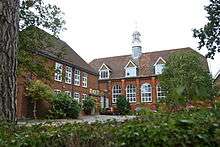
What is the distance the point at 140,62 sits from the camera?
58.4m

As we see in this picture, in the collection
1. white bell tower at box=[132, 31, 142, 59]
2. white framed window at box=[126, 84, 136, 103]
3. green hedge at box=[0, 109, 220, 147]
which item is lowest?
green hedge at box=[0, 109, 220, 147]

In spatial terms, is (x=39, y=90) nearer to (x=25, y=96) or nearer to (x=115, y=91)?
(x=25, y=96)

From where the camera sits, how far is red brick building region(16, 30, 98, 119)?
31.2 meters

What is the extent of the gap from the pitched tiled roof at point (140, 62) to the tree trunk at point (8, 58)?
167 feet

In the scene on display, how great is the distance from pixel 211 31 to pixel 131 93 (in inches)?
1222

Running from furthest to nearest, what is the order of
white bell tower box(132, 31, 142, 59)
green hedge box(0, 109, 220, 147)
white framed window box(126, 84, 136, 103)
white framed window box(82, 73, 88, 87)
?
white bell tower box(132, 31, 142, 59)
white framed window box(126, 84, 136, 103)
white framed window box(82, 73, 88, 87)
green hedge box(0, 109, 220, 147)

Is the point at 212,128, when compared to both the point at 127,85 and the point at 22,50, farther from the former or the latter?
the point at 127,85

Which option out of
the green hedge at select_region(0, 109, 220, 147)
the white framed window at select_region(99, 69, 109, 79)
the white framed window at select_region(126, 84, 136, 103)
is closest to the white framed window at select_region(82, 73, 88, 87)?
the white framed window at select_region(99, 69, 109, 79)

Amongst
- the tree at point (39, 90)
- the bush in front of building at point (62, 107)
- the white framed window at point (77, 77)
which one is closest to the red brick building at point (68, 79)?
the white framed window at point (77, 77)

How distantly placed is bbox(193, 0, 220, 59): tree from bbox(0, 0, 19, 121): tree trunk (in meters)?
24.3

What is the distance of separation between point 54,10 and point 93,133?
19.0 m

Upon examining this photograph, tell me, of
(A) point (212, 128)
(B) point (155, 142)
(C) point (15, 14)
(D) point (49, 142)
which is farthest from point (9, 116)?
(A) point (212, 128)

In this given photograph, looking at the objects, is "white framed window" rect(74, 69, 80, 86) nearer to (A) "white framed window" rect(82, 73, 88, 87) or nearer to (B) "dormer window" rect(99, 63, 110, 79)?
(A) "white framed window" rect(82, 73, 88, 87)

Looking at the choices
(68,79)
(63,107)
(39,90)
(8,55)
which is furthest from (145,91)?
(8,55)
